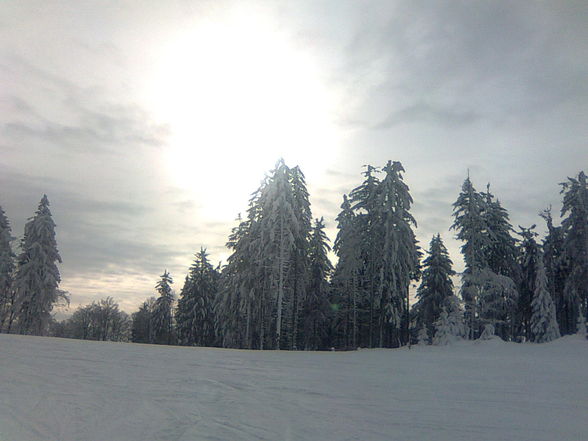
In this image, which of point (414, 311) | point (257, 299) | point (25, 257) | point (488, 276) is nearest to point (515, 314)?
point (414, 311)

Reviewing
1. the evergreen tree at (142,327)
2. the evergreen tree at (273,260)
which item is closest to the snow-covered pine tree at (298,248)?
the evergreen tree at (273,260)

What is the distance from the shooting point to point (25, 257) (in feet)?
141

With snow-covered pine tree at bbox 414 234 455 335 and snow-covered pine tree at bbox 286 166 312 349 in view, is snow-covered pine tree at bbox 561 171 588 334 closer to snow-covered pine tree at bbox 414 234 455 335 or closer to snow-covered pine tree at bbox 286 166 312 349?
snow-covered pine tree at bbox 414 234 455 335

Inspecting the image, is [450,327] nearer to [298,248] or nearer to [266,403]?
[298,248]

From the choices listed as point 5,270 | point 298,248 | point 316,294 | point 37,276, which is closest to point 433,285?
point 316,294

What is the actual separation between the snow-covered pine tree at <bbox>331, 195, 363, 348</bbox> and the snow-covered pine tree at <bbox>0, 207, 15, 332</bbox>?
1351 inches

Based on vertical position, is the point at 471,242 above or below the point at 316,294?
above

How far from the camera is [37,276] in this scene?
41188 mm

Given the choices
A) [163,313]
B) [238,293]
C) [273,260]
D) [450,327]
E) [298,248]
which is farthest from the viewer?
[163,313]

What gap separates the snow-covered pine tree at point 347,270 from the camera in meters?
37.3

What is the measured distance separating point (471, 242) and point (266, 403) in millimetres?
35213

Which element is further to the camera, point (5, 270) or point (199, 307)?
point (199, 307)

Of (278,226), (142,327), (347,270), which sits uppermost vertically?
(278,226)

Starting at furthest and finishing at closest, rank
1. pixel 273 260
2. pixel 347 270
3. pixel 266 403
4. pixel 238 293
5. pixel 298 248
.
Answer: pixel 238 293 → pixel 347 270 → pixel 298 248 → pixel 273 260 → pixel 266 403
